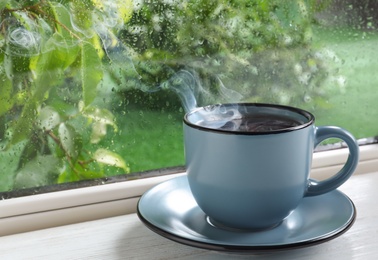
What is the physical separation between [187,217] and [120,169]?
169 mm

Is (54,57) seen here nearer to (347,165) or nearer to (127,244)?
(127,244)

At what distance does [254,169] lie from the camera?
21.7 inches

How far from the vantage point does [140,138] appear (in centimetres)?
78

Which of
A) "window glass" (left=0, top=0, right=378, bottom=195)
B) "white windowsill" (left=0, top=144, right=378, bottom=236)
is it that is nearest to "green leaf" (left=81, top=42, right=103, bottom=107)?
"window glass" (left=0, top=0, right=378, bottom=195)

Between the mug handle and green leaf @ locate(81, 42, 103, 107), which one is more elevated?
green leaf @ locate(81, 42, 103, 107)

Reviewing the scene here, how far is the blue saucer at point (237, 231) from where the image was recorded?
55 centimetres

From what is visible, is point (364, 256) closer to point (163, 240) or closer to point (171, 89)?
point (163, 240)

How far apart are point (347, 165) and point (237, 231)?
14cm

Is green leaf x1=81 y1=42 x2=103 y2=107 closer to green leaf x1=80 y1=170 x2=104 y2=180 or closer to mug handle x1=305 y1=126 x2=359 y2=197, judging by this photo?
green leaf x1=80 y1=170 x2=104 y2=180

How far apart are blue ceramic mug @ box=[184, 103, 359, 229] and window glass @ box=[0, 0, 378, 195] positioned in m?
0.17

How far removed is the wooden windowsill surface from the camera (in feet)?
1.94

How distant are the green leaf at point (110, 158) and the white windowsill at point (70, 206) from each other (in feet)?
0.14

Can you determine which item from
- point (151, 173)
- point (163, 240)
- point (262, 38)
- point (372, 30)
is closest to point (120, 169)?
point (151, 173)

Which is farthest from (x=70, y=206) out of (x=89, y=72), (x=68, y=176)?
(x=89, y=72)
